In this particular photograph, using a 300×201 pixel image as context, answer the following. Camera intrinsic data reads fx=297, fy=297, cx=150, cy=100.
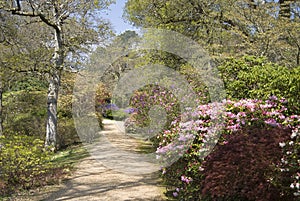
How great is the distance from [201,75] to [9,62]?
5.86 meters

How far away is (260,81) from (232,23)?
6.31 metres

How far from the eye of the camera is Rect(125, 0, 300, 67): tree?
9.41 m

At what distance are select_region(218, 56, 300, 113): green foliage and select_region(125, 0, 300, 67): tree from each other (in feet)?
8.66

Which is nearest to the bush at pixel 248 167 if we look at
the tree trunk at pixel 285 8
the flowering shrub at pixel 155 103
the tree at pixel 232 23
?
the flowering shrub at pixel 155 103

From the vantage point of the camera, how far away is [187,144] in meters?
4.49

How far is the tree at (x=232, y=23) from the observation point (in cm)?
941

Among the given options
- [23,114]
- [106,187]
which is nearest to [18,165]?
[106,187]

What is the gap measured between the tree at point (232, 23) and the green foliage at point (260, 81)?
8.66ft

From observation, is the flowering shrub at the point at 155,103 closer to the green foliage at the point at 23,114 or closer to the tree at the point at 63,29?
the tree at the point at 63,29

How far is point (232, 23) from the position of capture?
11.5m

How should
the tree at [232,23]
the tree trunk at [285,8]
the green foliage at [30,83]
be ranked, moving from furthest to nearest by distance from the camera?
the green foliage at [30,83] → the tree trunk at [285,8] → the tree at [232,23]

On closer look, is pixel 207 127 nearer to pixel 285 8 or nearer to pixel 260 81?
pixel 260 81

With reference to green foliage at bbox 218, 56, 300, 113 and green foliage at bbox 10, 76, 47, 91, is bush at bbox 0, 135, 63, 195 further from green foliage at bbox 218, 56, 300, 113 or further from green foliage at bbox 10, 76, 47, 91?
green foliage at bbox 10, 76, 47, 91

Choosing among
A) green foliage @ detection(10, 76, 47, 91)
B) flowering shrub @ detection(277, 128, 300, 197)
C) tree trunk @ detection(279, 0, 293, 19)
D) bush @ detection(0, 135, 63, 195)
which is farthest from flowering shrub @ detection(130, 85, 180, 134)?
tree trunk @ detection(279, 0, 293, 19)
